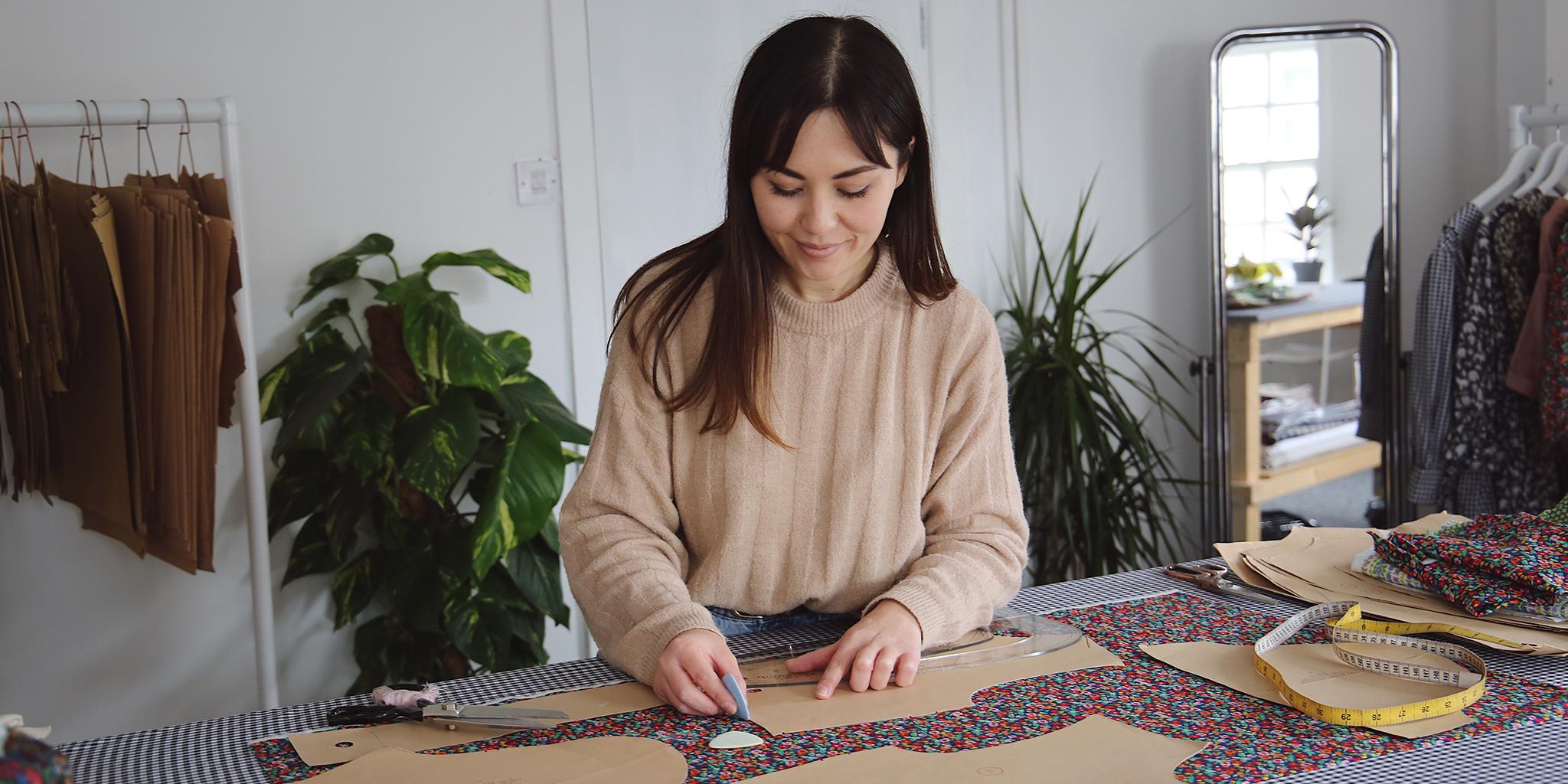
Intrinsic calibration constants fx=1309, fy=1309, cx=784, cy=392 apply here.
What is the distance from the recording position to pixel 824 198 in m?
1.34

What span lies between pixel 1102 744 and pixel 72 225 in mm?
1905

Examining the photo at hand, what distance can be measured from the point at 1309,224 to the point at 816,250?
2.36 meters

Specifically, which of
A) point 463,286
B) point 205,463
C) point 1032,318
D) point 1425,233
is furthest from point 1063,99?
point 205,463

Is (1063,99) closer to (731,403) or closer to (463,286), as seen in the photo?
(463,286)

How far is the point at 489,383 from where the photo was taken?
8.09 ft

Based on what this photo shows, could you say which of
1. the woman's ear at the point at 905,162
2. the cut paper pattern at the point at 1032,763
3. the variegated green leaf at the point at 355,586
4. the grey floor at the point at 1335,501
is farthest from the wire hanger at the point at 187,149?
the grey floor at the point at 1335,501

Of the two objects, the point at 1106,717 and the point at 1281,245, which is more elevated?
the point at 1281,245

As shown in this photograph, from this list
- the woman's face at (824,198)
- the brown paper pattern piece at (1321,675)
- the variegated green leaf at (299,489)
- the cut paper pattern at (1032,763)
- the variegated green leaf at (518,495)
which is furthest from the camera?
the variegated green leaf at (299,489)

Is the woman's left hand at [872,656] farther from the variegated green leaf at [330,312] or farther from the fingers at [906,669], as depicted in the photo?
the variegated green leaf at [330,312]

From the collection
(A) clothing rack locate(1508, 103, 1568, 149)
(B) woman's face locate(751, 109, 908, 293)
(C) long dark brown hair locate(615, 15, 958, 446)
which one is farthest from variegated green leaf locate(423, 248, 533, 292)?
(A) clothing rack locate(1508, 103, 1568, 149)

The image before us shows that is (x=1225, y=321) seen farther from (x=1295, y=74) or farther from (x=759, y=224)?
(x=759, y=224)

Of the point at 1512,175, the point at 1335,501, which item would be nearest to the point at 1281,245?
the point at 1512,175

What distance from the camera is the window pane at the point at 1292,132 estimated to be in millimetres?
3314

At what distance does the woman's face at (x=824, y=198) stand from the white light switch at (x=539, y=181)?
1685mm
